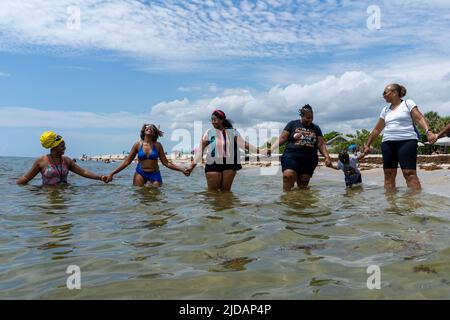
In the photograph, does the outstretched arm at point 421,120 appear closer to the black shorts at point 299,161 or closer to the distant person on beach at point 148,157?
the black shorts at point 299,161

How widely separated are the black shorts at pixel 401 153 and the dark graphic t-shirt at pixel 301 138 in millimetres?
1398

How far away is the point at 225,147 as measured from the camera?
805cm

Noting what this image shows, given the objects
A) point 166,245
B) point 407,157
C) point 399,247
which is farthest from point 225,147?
point 399,247

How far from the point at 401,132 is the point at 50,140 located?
23.4 ft

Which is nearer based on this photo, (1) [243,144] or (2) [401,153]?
(2) [401,153]

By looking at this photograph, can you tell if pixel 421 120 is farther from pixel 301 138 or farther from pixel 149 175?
pixel 149 175

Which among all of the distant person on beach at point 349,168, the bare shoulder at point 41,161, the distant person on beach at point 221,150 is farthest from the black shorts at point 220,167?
the bare shoulder at point 41,161

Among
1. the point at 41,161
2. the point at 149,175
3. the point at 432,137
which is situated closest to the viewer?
the point at 432,137

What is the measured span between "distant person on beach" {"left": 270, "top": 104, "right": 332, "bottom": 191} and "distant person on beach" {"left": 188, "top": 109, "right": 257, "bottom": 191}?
0.74 metres

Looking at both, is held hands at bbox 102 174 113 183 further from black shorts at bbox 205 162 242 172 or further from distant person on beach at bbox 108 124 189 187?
black shorts at bbox 205 162 242 172

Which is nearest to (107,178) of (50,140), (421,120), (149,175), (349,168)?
(149,175)

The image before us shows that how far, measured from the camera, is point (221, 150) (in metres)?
8.02

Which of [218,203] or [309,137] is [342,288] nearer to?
[218,203]
